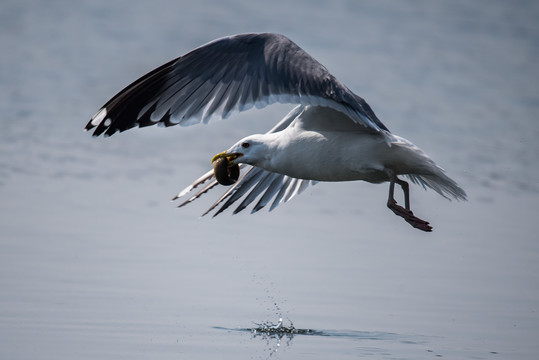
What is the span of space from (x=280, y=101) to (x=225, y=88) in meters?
0.35

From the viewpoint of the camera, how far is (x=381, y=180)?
6555 mm

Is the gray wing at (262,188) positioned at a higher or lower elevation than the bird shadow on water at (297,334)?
higher

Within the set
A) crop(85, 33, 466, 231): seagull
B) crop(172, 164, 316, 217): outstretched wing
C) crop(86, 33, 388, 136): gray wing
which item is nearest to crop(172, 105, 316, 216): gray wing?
crop(172, 164, 316, 217): outstretched wing

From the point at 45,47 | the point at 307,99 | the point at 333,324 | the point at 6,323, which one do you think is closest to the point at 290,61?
the point at 307,99

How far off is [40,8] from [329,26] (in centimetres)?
505

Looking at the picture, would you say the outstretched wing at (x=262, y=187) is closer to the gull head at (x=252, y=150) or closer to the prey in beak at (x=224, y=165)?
the prey in beak at (x=224, y=165)

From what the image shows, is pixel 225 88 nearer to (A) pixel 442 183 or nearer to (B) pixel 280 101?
(B) pixel 280 101

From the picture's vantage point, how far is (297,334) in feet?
20.4

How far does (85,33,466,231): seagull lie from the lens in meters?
6.03

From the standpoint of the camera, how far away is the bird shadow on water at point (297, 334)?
6105mm

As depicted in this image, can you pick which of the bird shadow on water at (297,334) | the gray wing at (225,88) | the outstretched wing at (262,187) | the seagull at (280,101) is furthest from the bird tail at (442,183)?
the outstretched wing at (262,187)

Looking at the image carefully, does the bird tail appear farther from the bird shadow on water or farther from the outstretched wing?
the outstretched wing

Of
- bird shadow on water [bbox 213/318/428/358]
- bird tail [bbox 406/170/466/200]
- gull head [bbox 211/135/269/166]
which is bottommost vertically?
bird shadow on water [bbox 213/318/428/358]

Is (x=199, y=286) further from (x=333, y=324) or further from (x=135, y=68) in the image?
(x=135, y=68)
